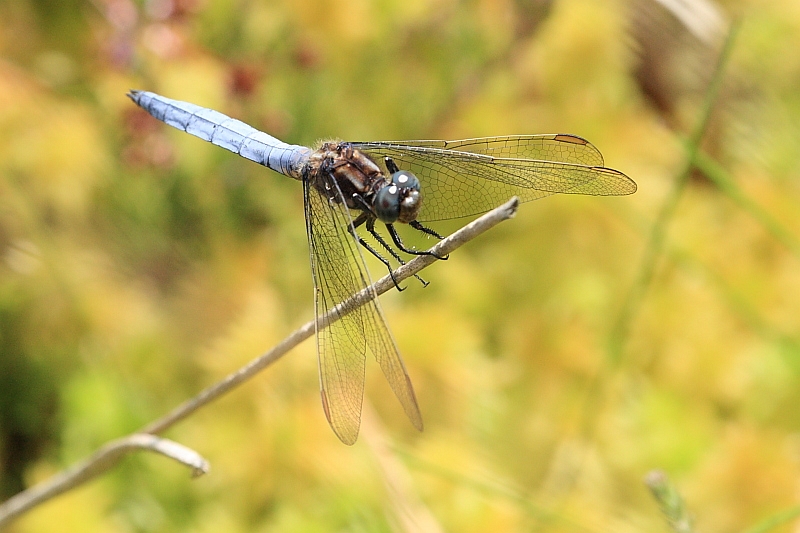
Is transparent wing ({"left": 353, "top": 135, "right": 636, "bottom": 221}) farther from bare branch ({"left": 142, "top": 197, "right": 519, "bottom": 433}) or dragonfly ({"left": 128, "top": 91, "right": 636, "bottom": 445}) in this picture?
bare branch ({"left": 142, "top": 197, "right": 519, "bottom": 433})

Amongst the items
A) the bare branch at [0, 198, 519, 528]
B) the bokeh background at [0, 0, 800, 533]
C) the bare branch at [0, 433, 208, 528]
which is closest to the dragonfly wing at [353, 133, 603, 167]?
the bokeh background at [0, 0, 800, 533]

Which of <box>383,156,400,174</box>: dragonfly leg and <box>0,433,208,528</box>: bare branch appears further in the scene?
<box>383,156,400,174</box>: dragonfly leg

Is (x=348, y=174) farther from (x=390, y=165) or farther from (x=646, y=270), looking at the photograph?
(x=646, y=270)

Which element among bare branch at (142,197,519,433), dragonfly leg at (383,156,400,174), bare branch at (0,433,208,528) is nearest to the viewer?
bare branch at (142,197,519,433)

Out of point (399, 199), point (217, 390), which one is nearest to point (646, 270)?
point (399, 199)

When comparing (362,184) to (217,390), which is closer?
(217,390)

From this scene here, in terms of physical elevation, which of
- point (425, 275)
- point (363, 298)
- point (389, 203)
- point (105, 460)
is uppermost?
point (425, 275)

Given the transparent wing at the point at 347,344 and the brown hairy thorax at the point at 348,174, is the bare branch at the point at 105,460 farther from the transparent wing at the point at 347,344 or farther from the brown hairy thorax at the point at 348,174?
the brown hairy thorax at the point at 348,174

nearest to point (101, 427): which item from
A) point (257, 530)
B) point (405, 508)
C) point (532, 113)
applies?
point (257, 530)

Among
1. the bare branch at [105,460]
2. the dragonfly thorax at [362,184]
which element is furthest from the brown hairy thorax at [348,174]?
the bare branch at [105,460]
